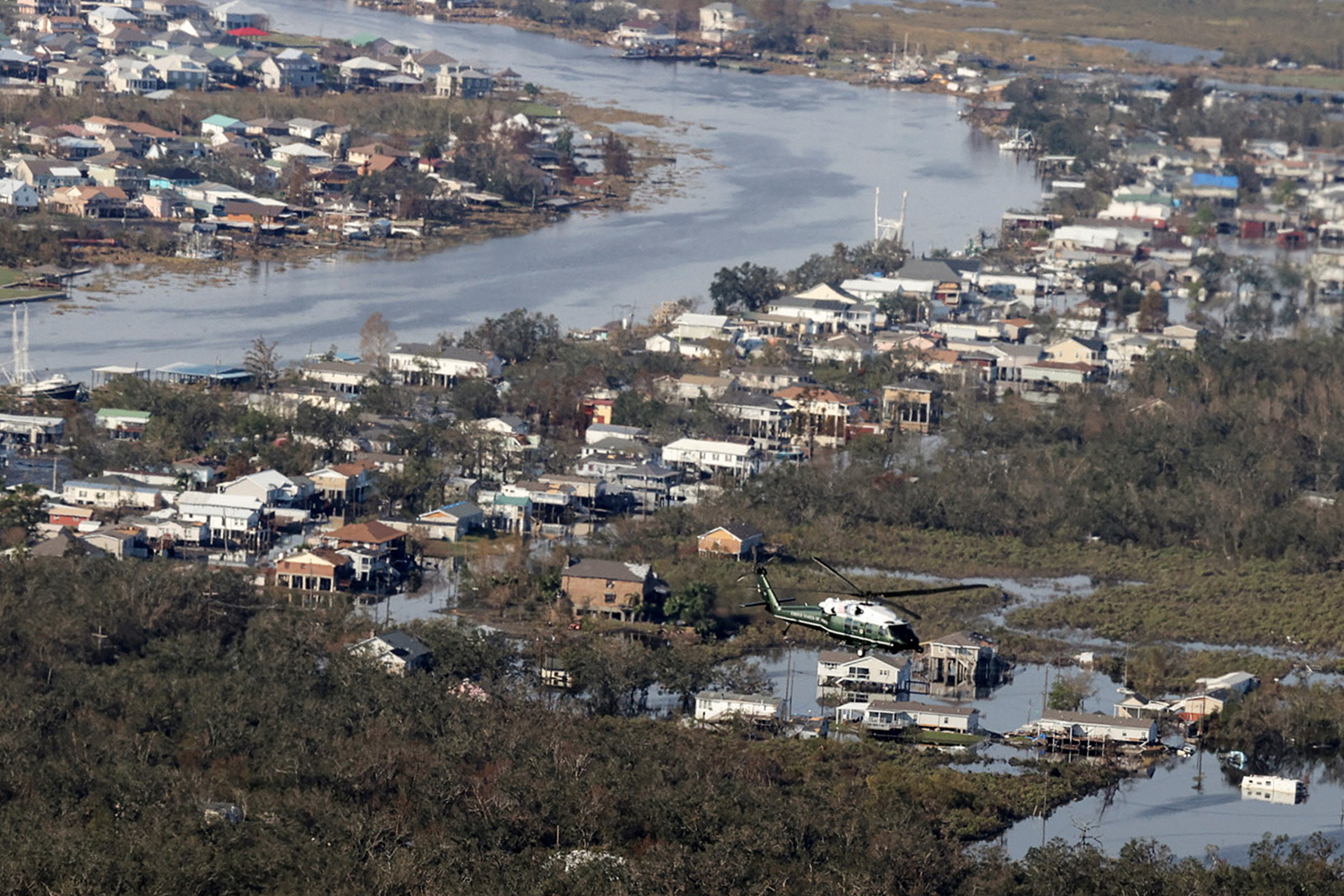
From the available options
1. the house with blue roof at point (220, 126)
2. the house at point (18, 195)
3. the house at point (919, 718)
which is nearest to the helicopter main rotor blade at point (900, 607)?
the house at point (919, 718)

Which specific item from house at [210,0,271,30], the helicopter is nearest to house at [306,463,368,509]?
the helicopter

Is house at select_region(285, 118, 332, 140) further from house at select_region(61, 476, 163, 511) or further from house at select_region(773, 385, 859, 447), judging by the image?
house at select_region(61, 476, 163, 511)

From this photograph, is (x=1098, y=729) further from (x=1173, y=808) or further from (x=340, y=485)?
(x=340, y=485)

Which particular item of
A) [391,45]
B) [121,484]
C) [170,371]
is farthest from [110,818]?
[391,45]

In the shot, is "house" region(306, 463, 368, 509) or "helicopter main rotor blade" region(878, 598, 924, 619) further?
"house" region(306, 463, 368, 509)

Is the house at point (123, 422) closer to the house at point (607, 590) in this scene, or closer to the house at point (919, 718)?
the house at point (607, 590)

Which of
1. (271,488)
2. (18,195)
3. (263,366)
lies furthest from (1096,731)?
(18,195)
